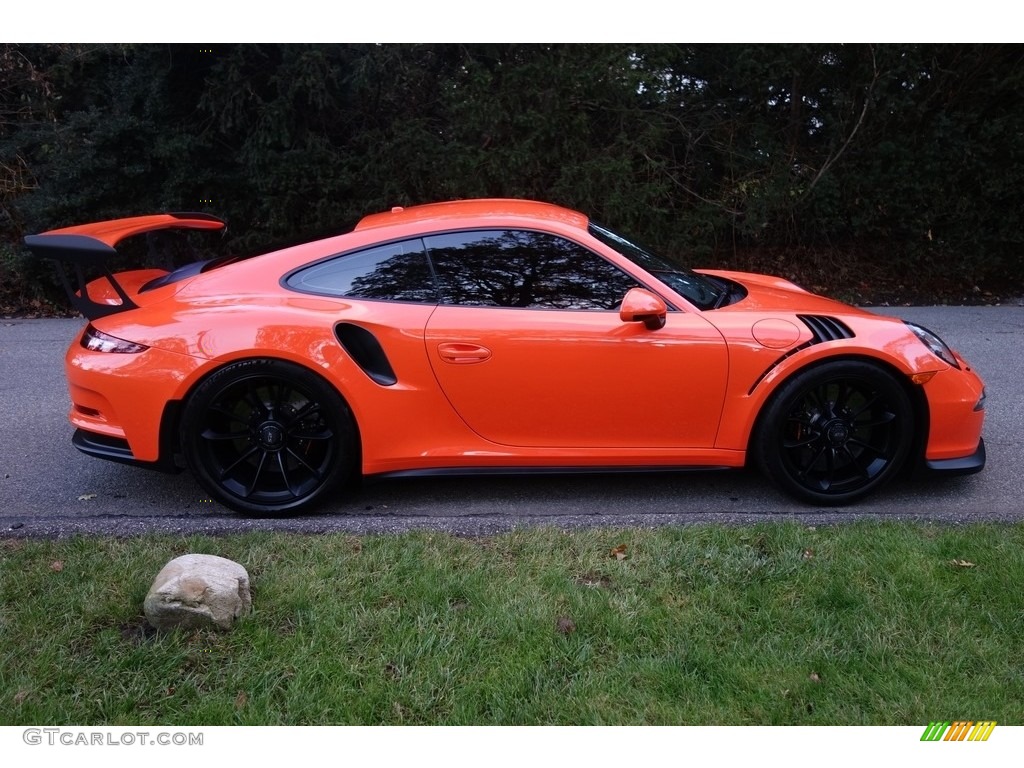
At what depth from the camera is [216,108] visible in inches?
319

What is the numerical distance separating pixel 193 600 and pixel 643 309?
1.95 metres

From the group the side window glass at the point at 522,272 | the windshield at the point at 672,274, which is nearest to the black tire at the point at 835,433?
the windshield at the point at 672,274

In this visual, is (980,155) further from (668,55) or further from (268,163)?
(268,163)

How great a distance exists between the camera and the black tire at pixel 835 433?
11.5 ft

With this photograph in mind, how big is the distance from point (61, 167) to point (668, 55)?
6.08 meters

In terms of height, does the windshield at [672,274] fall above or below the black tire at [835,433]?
above

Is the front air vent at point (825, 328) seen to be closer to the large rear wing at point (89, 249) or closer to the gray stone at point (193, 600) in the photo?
the gray stone at point (193, 600)

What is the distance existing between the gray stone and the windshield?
2.10m

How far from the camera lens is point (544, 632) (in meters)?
2.63

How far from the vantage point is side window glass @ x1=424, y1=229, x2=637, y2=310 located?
11.6ft

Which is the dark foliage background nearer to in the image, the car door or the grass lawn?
the car door

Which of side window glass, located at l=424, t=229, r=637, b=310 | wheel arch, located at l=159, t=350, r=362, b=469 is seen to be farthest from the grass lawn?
side window glass, located at l=424, t=229, r=637, b=310
